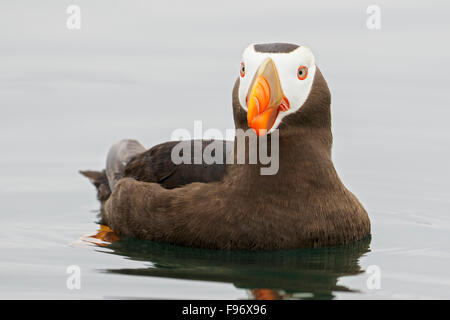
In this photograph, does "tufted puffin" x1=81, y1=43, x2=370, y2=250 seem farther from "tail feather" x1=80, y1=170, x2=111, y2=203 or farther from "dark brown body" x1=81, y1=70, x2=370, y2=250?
"tail feather" x1=80, y1=170, x2=111, y2=203

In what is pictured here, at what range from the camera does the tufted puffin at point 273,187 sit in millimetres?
9391

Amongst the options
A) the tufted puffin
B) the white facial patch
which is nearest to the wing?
the tufted puffin

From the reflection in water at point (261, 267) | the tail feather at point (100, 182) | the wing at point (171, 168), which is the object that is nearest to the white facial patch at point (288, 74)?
the wing at point (171, 168)

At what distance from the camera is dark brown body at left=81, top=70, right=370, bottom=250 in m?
9.47

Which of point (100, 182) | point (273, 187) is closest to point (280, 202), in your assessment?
point (273, 187)

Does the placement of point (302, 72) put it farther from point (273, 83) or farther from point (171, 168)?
point (171, 168)

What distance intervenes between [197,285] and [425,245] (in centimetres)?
243

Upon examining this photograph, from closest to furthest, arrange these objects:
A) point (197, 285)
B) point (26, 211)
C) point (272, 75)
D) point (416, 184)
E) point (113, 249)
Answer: point (197, 285) < point (272, 75) < point (113, 249) < point (26, 211) < point (416, 184)

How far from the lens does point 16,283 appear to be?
8.74 meters

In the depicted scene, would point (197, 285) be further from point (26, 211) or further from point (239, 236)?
point (26, 211)

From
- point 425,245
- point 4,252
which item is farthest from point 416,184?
point 4,252

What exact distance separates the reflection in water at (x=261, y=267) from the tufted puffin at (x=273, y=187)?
8cm

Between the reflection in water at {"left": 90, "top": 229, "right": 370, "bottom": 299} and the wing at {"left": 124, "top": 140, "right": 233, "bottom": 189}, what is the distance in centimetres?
60

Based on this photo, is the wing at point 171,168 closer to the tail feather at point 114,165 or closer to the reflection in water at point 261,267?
the tail feather at point 114,165
